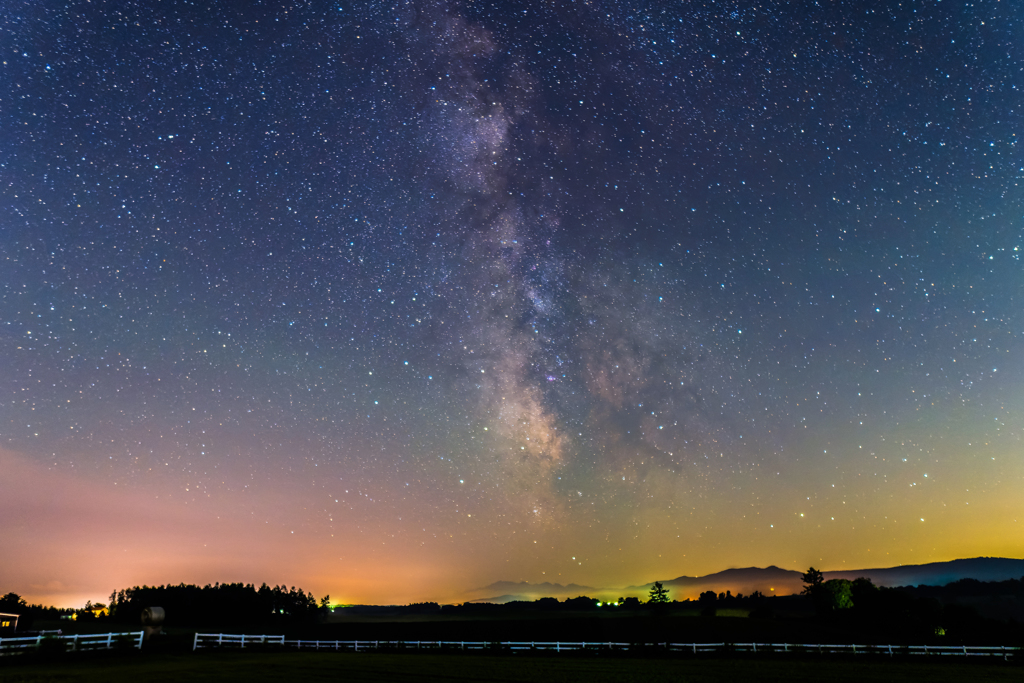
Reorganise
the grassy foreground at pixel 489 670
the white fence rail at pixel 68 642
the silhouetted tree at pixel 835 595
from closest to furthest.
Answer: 1. the grassy foreground at pixel 489 670
2. the white fence rail at pixel 68 642
3. the silhouetted tree at pixel 835 595

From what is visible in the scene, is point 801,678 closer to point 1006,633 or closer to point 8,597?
point 1006,633

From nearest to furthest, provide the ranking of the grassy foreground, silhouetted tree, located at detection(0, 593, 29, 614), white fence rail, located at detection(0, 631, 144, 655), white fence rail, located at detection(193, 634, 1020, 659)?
the grassy foreground → white fence rail, located at detection(0, 631, 144, 655) → white fence rail, located at detection(193, 634, 1020, 659) → silhouetted tree, located at detection(0, 593, 29, 614)

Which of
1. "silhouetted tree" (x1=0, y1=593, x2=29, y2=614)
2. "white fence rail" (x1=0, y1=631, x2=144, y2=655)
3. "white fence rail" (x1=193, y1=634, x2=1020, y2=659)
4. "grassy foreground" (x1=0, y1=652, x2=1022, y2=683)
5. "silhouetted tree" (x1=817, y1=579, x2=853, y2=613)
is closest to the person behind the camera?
"grassy foreground" (x1=0, y1=652, x2=1022, y2=683)

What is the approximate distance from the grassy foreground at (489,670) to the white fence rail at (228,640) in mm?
3919

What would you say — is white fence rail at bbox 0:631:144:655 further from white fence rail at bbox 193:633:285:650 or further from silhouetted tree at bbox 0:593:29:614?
silhouetted tree at bbox 0:593:29:614

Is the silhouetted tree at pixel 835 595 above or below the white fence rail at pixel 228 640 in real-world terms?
below

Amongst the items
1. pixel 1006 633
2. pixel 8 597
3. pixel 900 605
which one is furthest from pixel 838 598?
pixel 8 597

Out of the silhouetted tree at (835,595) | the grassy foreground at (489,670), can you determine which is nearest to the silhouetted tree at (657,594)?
the silhouetted tree at (835,595)

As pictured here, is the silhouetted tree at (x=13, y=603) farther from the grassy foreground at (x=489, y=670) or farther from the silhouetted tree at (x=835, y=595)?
the silhouetted tree at (x=835, y=595)

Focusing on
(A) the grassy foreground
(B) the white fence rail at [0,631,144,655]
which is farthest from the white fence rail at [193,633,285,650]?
(B) the white fence rail at [0,631,144,655]

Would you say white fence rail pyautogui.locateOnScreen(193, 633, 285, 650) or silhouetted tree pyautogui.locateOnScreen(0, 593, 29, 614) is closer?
→ white fence rail pyautogui.locateOnScreen(193, 633, 285, 650)

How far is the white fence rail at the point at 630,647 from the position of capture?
3478 cm

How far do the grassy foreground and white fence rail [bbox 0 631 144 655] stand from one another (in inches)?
47.4

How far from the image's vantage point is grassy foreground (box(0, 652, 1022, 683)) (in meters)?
21.2
